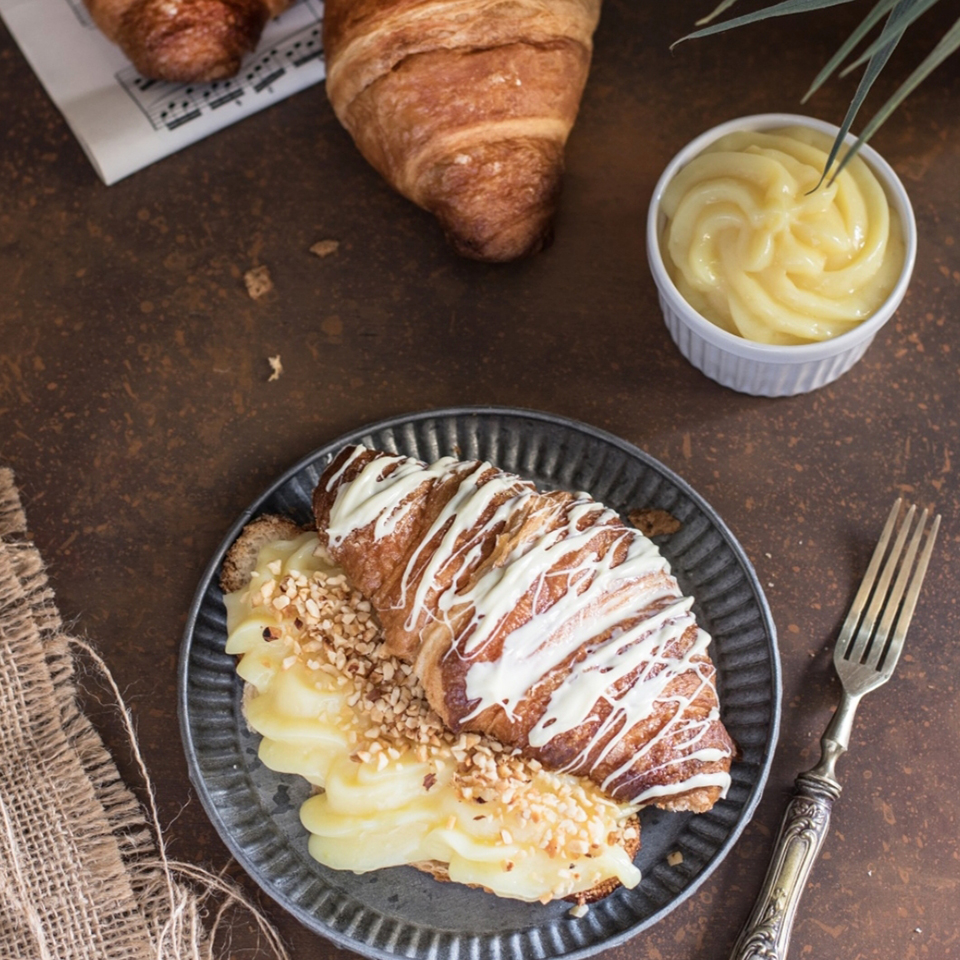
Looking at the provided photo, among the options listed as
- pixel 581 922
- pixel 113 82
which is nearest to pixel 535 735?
pixel 581 922

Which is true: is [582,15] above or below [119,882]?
above

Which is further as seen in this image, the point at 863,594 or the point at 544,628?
the point at 863,594

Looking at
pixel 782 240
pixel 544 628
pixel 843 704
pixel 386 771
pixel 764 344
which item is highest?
pixel 782 240

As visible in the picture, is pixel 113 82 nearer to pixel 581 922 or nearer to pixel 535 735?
pixel 535 735

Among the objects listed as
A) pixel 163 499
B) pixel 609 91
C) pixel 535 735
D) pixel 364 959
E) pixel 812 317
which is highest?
pixel 609 91

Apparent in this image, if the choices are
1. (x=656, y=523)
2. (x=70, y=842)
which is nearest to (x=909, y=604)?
(x=656, y=523)

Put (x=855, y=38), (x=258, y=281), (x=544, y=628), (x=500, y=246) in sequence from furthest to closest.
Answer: (x=258, y=281) < (x=500, y=246) < (x=544, y=628) < (x=855, y=38)

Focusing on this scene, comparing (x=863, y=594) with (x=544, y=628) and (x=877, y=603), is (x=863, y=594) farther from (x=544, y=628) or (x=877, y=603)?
(x=544, y=628)
